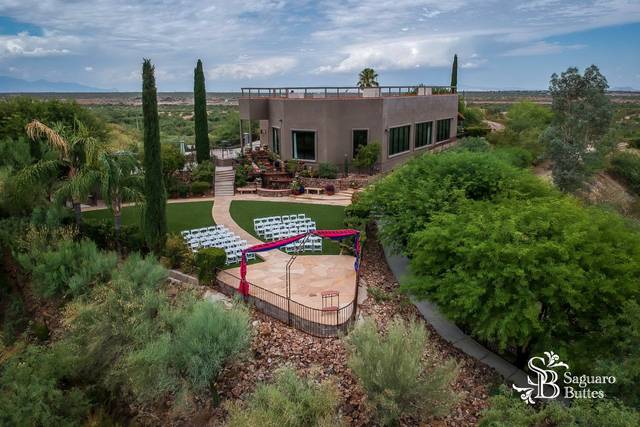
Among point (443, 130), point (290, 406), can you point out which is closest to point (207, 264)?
Answer: point (290, 406)

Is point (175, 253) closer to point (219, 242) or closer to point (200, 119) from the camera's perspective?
point (219, 242)

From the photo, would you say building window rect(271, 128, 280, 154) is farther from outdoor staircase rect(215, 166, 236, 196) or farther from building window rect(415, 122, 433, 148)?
building window rect(415, 122, 433, 148)

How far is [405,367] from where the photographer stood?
10320 mm

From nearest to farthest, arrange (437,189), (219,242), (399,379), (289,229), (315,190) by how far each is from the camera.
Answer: (399,379) → (437,189) → (219,242) → (289,229) → (315,190)

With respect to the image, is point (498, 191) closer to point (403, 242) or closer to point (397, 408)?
point (403, 242)

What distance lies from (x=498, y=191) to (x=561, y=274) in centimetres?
663

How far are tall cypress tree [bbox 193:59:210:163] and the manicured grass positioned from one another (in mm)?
8076

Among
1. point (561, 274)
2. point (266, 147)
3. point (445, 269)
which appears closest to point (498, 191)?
point (445, 269)

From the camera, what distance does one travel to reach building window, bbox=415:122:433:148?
37341 mm

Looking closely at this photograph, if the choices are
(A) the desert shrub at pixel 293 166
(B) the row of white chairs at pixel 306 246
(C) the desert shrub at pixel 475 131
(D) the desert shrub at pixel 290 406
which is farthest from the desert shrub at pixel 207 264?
(C) the desert shrub at pixel 475 131

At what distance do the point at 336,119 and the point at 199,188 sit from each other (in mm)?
10388

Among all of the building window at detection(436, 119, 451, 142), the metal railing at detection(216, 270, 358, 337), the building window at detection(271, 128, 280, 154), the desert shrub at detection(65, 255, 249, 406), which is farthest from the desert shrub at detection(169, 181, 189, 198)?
the building window at detection(436, 119, 451, 142)

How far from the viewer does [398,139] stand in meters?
34.2

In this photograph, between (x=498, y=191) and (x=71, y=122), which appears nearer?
(x=498, y=191)
